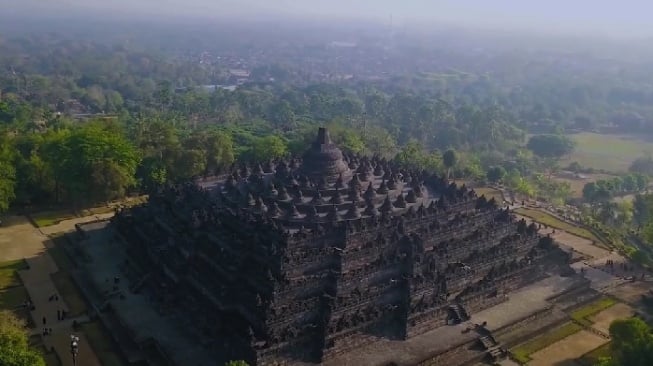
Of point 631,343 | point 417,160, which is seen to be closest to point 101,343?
point 631,343

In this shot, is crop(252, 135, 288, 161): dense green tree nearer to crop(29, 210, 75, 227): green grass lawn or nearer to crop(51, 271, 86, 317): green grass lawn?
crop(29, 210, 75, 227): green grass lawn

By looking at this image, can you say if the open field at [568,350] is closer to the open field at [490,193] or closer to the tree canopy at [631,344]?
the tree canopy at [631,344]

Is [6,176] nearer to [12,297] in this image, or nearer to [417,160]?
[12,297]

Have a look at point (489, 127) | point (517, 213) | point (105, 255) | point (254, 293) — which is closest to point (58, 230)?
point (105, 255)

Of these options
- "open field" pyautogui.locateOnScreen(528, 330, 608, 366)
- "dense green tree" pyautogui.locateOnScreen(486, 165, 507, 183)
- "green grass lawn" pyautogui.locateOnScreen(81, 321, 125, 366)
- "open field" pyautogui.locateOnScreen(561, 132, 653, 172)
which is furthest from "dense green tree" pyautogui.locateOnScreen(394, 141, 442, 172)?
"open field" pyautogui.locateOnScreen(561, 132, 653, 172)

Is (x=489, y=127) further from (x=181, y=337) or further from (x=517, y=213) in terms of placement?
(x=181, y=337)

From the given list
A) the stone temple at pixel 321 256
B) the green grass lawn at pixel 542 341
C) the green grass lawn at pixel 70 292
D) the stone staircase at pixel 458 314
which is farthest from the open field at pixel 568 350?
the green grass lawn at pixel 70 292
